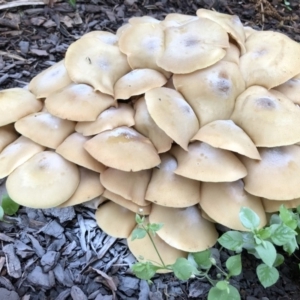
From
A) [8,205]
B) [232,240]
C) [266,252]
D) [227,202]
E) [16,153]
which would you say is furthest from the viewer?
[8,205]

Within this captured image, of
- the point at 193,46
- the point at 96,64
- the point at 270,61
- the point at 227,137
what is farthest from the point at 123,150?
the point at 270,61

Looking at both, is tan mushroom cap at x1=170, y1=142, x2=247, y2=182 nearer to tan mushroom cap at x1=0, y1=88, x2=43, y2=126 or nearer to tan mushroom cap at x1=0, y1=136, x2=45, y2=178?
tan mushroom cap at x1=0, y1=136, x2=45, y2=178

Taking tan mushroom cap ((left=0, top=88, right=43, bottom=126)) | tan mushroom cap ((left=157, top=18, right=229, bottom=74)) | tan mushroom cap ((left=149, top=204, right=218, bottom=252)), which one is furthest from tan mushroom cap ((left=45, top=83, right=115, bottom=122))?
tan mushroom cap ((left=149, top=204, right=218, bottom=252))

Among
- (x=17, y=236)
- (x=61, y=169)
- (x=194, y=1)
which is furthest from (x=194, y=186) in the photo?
(x=194, y=1)

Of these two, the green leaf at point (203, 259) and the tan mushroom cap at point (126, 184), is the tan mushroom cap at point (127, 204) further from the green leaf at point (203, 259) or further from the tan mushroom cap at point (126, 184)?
the green leaf at point (203, 259)

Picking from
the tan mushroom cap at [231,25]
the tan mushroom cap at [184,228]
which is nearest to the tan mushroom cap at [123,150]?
the tan mushroom cap at [184,228]

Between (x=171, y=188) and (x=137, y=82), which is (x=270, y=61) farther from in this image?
(x=171, y=188)
